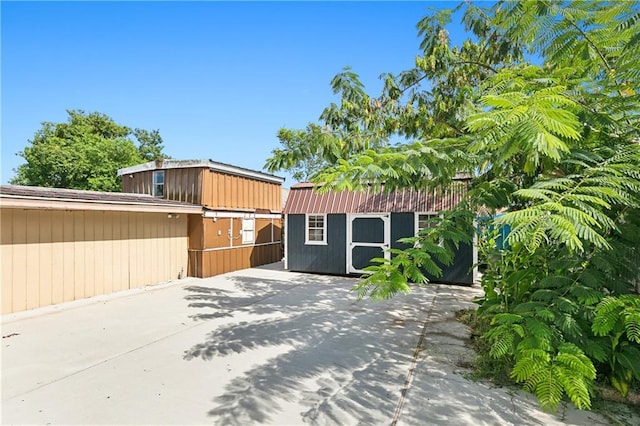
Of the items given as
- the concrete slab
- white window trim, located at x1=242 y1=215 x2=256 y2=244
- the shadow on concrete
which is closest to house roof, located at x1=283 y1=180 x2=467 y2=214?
white window trim, located at x1=242 y1=215 x2=256 y2=244

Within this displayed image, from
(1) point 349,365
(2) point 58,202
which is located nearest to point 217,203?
(2) point 58,202

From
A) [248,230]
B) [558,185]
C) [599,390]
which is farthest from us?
[248,230]

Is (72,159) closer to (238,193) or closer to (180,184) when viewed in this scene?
(180,184)

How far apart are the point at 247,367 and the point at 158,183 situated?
8.43m

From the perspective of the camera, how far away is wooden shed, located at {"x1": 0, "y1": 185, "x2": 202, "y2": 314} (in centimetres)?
575

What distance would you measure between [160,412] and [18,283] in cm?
529

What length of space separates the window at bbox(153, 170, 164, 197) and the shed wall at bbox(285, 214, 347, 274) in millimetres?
4209

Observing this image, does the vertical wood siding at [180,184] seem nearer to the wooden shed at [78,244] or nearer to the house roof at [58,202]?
the wooden shed at [78,244]

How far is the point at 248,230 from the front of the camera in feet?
36.2

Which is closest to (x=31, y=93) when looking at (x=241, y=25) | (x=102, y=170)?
(x=102, y=170)

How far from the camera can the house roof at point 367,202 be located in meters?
8.45

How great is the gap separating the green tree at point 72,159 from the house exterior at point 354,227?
15314 millimetres

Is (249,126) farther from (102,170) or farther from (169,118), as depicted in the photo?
(102,170)

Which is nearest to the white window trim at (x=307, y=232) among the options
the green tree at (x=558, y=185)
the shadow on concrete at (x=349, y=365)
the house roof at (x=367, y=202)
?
the house roof at (x=367, y=202)
